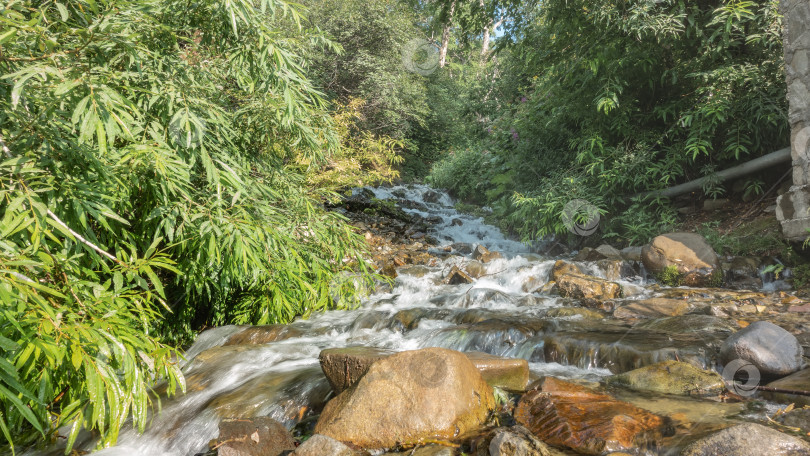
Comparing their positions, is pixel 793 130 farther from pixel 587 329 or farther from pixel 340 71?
pixel 340 71

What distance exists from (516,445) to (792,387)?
189 centimetres

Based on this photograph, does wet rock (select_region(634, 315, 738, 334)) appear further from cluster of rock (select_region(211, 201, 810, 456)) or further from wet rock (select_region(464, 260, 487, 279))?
wet rock (select_region(464, 260, 487, 279))

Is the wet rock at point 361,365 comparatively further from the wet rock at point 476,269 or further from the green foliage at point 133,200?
the wet rock at point 476,269

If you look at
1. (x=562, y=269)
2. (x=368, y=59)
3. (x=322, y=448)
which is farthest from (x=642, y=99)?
(x=368, y=59)

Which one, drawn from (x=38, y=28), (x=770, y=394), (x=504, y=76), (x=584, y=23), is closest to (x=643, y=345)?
(x=770, y=394)

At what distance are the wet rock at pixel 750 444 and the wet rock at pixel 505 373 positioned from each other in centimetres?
108

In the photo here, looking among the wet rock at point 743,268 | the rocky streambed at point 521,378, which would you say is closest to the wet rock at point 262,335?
the rocky streambed at point 521,378

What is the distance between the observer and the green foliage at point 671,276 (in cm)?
626

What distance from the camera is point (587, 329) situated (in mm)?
4445

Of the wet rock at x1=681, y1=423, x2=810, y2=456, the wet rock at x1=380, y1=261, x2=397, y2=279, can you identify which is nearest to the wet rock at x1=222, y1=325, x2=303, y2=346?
the wet rock at x1=380, y1=261, x2=397, y2=279

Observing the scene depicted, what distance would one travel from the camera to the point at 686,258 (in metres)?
6.33

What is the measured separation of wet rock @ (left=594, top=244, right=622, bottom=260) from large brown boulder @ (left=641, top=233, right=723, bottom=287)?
0.67 m

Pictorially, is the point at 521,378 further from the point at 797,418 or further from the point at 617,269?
the point at 617,269

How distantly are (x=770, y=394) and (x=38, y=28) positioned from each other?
4.39 meters
